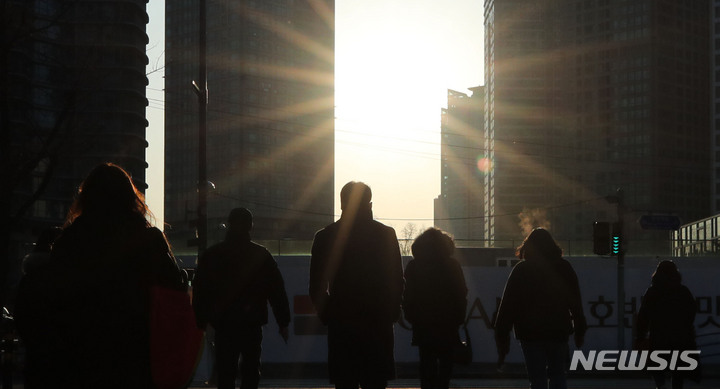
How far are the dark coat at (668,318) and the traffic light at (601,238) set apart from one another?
402 inches

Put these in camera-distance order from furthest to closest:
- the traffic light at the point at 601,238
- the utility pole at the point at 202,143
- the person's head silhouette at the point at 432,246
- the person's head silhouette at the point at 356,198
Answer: the utility pole at the point at 202,143 → the traffic light at the point at 601,238 → the person's head silhouette at the point at 432,246 → the person's head silhouette at the point at 356,198

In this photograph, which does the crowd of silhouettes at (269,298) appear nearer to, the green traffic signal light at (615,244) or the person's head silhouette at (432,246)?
the person's head silhouette at (432,246)

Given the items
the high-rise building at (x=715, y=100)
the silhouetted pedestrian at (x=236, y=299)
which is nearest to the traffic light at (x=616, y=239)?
the silhouetted pedestrian at (x=236, y=299)

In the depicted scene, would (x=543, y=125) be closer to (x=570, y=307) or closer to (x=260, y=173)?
(x=260, y=173)

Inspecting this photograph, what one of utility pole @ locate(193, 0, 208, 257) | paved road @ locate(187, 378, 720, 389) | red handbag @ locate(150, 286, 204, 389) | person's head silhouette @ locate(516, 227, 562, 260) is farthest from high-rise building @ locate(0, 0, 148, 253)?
red handbag @ locate(150, 286, 204, 389)

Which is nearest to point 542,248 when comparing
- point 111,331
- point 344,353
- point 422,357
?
point 422,357

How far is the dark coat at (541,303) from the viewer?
8.17 m

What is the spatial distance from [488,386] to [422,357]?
22.4ft

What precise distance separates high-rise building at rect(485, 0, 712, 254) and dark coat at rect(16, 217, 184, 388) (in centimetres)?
15524

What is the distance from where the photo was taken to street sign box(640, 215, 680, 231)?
21344 millimetres

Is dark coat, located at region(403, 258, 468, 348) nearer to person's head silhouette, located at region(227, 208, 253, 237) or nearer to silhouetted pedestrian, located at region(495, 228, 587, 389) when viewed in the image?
silhouetted pedestrian, located at region(495, 228, 587, 389)

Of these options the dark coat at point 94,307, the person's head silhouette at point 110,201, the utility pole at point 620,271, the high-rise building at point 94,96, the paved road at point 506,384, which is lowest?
the paved road at point 506,384

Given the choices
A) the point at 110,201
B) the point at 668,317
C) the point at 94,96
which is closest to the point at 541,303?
the point at 668,317

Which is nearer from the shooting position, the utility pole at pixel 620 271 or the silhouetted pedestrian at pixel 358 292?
the silhouetted pedestrian at pixel 358 292
